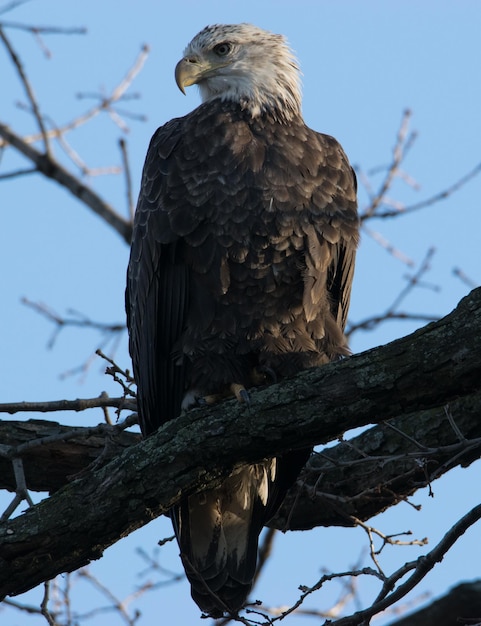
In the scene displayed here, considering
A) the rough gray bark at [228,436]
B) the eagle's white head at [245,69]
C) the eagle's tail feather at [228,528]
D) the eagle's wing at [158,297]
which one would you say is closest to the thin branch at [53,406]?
the eagle's wing at [158,297]

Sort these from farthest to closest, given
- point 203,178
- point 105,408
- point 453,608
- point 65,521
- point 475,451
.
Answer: point 105,408, point 203,178, point 475,451, point 65,521, point 453,608

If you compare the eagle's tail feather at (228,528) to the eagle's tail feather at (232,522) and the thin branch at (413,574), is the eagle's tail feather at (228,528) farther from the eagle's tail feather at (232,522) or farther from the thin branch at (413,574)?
the thin branch at (413,574)

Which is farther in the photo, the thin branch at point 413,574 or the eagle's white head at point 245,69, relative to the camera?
the eagle's white head at point 245,69

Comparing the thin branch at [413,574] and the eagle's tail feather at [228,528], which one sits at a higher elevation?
the eagle's tail feather at [228,528]

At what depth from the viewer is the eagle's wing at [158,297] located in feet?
16.5

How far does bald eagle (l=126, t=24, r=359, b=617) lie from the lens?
4.88 metres

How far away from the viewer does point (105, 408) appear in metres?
5.28

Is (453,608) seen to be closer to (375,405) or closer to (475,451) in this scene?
(375,405)

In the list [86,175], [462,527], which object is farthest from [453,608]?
[86,175]

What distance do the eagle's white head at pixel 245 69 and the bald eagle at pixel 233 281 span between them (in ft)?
0.58

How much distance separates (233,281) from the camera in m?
4.89

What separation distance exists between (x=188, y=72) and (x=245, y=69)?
1.10 ft

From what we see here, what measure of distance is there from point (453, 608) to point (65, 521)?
1.78 metres

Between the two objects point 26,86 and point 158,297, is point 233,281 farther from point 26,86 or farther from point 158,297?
point 26,86
